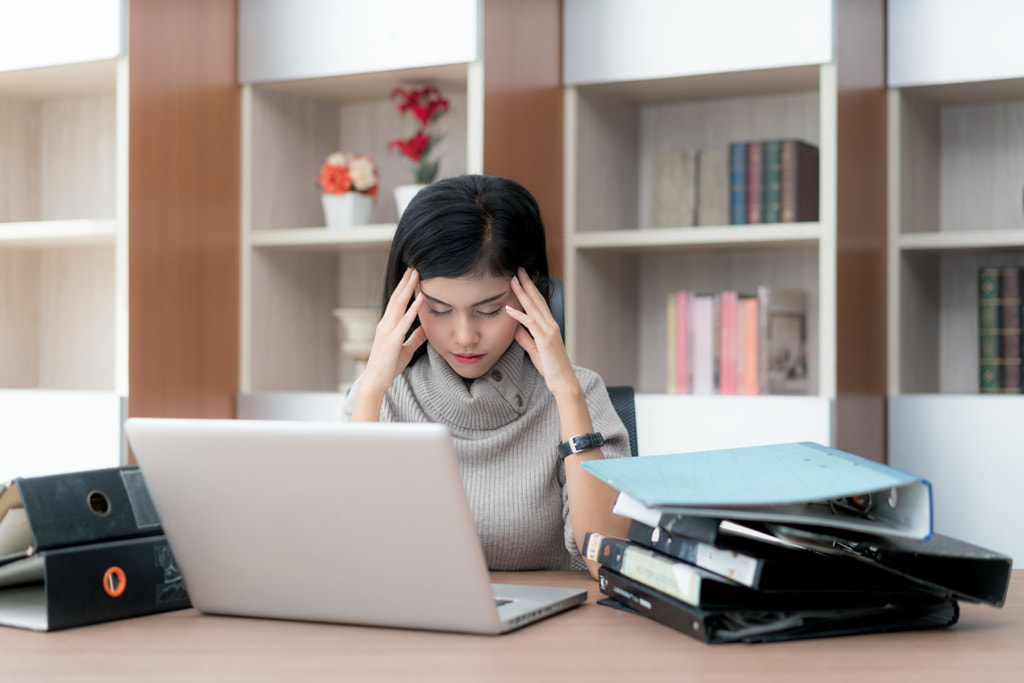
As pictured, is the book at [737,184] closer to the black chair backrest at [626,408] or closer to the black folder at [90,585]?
the black chair backrest at [626,408]

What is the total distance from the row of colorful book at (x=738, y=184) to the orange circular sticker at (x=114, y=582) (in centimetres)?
201

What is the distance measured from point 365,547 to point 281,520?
0.25 ft

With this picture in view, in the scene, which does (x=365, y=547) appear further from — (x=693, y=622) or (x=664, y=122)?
(x=664, y=122)

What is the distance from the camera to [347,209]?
2859 millimetres

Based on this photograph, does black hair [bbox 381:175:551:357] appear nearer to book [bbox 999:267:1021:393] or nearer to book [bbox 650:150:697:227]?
book [bbox 650:150:697:227]

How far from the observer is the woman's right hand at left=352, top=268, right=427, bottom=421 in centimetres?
153

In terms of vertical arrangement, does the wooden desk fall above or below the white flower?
below

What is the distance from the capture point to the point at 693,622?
877mm

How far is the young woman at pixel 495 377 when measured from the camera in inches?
56.7

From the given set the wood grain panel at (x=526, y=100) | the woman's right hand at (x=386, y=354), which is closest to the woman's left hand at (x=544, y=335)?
the woman's right hand at (x=386, y=354)

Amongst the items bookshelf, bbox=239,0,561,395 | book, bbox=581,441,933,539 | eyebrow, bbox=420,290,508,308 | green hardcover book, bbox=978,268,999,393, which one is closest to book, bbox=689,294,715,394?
bookshelf, bbox=239,0,561,395

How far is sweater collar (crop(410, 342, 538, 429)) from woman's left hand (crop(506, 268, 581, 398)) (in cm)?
6

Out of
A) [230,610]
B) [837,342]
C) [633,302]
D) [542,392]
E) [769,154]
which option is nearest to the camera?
[230,610]

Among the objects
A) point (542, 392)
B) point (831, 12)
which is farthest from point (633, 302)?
point (542, 392)
